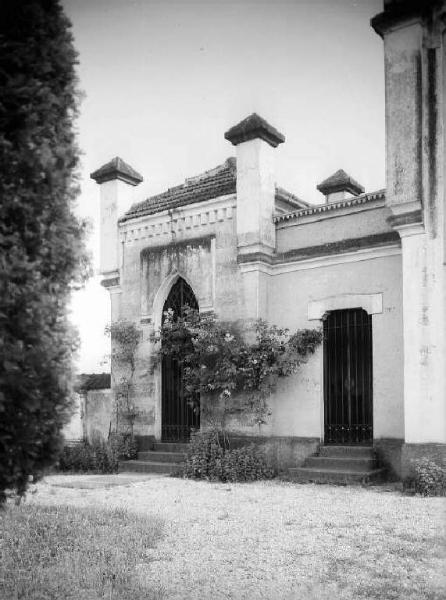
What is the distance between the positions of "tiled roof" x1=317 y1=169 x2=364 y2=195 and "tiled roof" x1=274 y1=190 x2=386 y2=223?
458cm

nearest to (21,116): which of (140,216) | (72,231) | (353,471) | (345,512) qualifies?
(72,231)

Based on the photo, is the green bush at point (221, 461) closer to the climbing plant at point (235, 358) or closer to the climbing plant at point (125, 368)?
the climbing plant at point (235, 358)

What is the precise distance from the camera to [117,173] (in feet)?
52.2

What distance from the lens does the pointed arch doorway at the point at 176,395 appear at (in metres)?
14.1

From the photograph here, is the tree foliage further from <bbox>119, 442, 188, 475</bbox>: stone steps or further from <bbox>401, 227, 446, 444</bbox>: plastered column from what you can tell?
<bbox>119, 442, 188, 475</bbox>: stone steps

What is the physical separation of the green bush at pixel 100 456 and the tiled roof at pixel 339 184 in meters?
8.51

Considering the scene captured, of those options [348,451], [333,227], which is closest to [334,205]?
[333,227]

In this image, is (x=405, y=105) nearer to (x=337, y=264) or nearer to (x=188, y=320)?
(x=337, y=264)

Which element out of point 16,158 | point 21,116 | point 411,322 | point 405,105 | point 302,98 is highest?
point 405,105

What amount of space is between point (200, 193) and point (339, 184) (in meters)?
4.58

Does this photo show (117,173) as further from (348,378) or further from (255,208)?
(348,378)

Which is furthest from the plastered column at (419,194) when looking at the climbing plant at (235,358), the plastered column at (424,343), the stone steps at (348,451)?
the climbing plant at (235,358)

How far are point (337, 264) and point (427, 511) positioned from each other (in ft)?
17.8

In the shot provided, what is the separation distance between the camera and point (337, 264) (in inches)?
492
